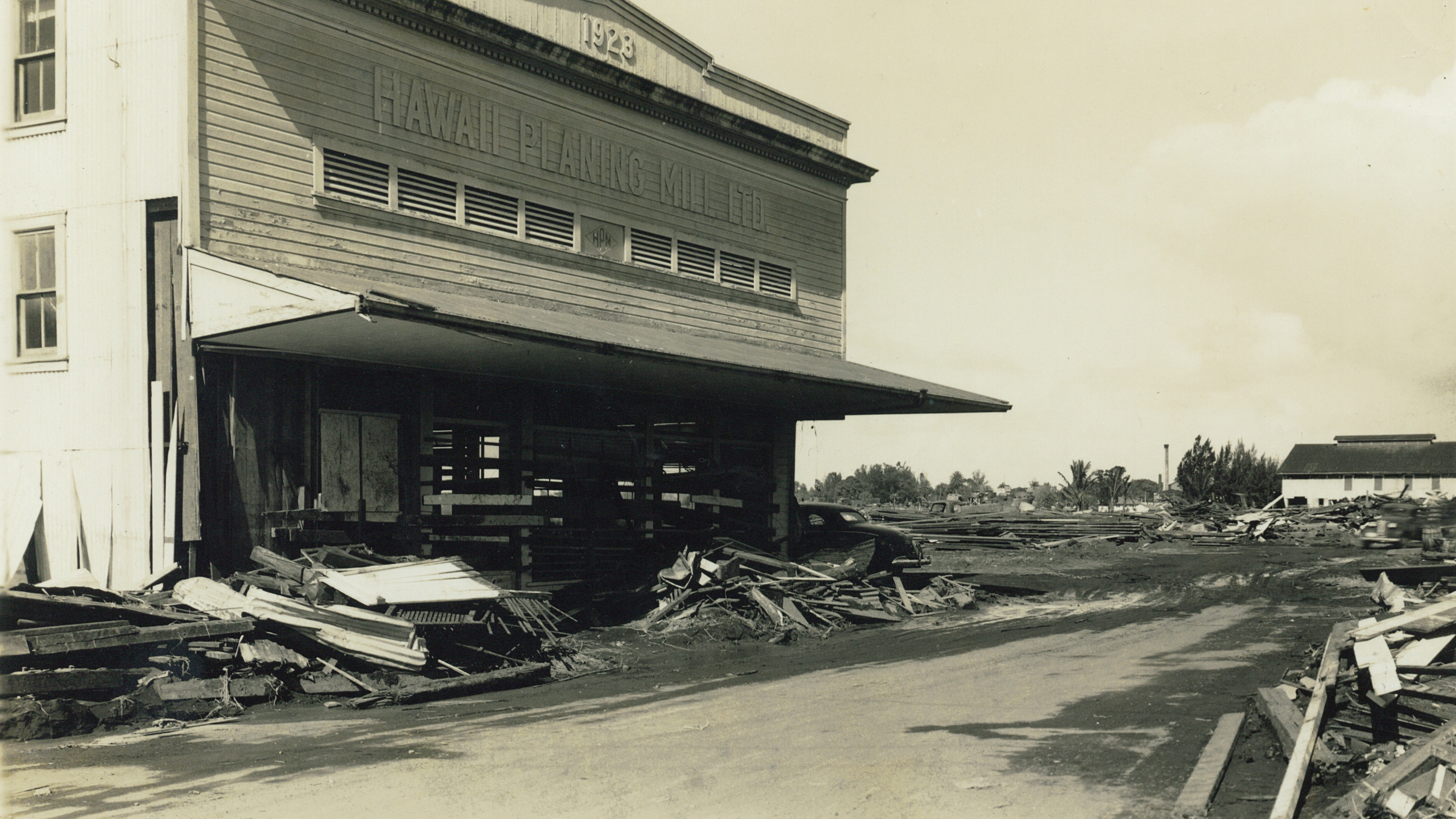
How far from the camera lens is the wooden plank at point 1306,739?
584cm

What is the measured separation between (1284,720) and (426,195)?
461 inches

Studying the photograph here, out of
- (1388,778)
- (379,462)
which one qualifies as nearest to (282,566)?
(379,462)

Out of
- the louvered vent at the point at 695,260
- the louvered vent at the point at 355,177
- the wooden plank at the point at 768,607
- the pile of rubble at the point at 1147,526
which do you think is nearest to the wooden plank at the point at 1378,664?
the wooden plank at the point at 768,607

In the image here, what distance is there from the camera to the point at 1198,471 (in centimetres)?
6084

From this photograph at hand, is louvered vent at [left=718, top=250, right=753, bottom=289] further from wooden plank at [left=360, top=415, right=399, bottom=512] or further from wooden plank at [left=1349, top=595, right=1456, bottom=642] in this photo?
wooden plank at [left=1349, top=595, right=1456, bottom=642]

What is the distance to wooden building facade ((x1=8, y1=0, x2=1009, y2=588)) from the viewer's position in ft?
38.7

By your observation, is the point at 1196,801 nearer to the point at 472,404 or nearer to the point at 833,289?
the point at 472,404

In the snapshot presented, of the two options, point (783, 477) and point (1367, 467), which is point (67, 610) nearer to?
point (783, 477)

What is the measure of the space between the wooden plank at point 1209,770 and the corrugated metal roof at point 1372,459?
6386 centimetres

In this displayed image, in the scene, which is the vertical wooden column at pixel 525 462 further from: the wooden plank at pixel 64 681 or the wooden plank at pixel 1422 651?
the wooden plank at pixel 1422 651

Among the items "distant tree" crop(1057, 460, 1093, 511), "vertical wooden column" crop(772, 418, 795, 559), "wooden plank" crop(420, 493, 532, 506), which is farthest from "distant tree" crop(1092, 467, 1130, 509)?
"wooden plank" crop(420, 493, 532, 506)

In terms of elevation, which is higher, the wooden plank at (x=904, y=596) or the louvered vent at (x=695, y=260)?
the louvered vent at (x=695, y=260)

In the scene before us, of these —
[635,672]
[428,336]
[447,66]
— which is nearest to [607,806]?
[635,672]

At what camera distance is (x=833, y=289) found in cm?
2192
